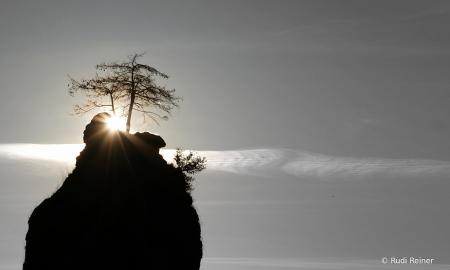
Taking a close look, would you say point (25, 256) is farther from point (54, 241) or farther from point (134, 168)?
point (134, 168)

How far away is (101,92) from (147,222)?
46.9ft

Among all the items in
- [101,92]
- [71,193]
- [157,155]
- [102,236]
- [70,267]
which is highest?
[101,92]

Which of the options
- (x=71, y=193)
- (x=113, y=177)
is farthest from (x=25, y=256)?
(x=113, y=177)

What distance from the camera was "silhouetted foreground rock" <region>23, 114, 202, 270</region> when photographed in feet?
115

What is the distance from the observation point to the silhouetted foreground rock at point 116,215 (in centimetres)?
3512

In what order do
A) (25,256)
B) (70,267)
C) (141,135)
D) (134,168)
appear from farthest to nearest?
(141,135)
(134,168)
(25,256)
(70,267)

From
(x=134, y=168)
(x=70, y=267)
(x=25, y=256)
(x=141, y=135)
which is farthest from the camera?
(x=141, y=135)

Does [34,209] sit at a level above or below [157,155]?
below

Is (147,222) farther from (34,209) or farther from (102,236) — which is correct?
(34,209)

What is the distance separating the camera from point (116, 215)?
36438 mm

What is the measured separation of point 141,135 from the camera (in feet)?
141

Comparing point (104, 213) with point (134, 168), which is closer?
point (104, 213)

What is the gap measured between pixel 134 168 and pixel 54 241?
8352 millimetres

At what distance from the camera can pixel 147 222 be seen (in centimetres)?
3688
